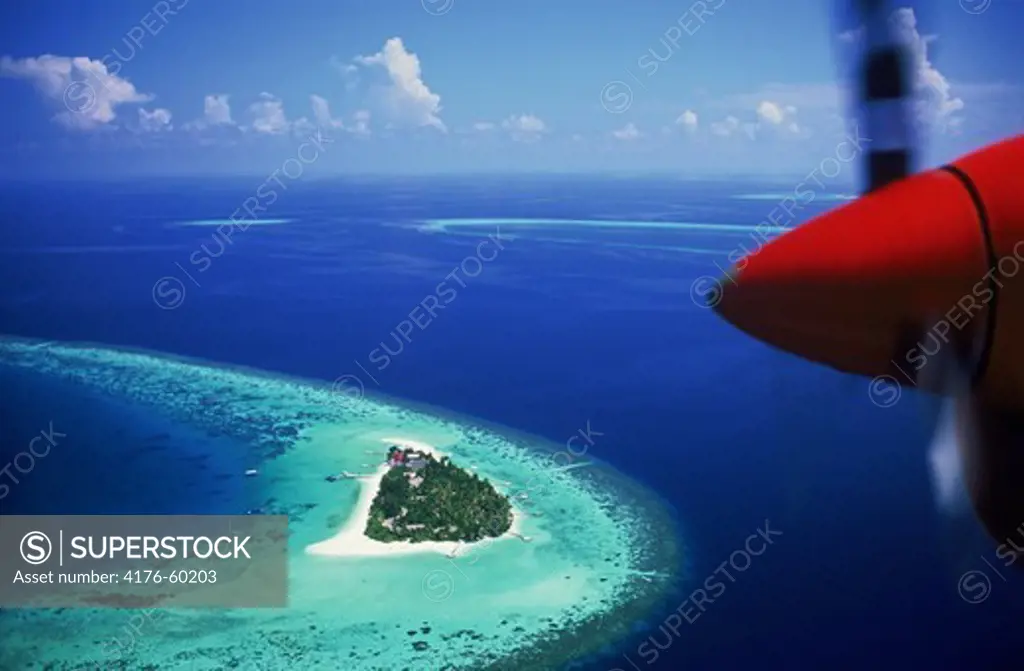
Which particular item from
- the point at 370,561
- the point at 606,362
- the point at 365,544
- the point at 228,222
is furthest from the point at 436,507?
the point at 228,222

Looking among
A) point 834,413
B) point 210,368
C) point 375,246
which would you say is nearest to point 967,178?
point 834,413

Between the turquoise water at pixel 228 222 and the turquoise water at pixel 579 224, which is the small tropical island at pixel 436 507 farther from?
the turquoise water at pixel 228 222

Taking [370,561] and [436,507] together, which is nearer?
[370,561]

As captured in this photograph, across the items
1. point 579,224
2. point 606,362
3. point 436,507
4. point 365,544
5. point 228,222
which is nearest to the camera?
point 365,544

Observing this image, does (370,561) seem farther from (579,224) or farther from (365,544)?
(579,224)

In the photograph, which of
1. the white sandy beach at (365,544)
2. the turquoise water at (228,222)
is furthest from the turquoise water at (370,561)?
the turquoise water at (228,222)
